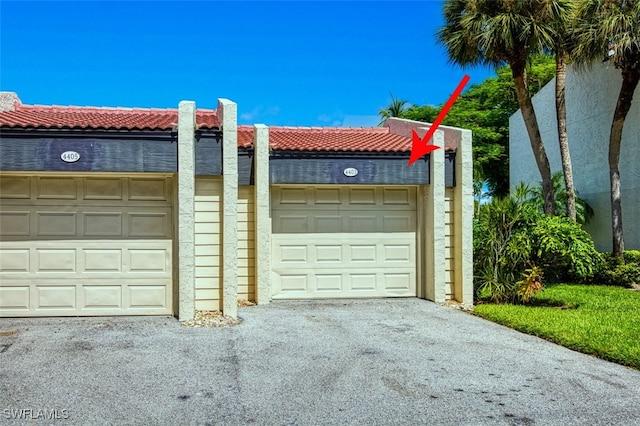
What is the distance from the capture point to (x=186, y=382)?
5.66m

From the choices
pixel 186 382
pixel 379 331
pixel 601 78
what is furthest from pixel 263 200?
pixel 601 78

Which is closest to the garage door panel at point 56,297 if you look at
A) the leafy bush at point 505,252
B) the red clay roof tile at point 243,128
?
the red clay roof tile at point 243,128

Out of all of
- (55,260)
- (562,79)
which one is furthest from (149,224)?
(562,79)

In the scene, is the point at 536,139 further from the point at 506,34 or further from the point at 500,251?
the point at 500,251

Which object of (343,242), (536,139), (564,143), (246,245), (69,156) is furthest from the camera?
(536,139)

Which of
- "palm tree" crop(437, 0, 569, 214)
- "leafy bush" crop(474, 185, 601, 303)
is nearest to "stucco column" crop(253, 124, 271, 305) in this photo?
"leafy bush" crop(474, 185, 601, 303)

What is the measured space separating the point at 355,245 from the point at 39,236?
5950 mm

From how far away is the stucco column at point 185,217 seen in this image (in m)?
8.77

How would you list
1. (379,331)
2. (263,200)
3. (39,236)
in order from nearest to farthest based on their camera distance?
1. (379,331)
2. (39,236)
3. (263,200)

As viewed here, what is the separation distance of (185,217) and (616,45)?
39.5 feet

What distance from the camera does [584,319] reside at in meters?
9.08

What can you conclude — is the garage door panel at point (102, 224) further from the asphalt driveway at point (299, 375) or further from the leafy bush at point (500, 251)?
the leafy bush at point (500, 251)

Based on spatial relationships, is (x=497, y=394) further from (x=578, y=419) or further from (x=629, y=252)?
(x=629, y=252)

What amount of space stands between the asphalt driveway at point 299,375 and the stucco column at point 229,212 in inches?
27.3
